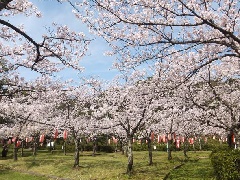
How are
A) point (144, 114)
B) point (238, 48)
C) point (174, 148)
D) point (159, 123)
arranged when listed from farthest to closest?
1. point (174, 148)
2. point (159, 123)
3. point (144, 114)
4. point (238, 48)

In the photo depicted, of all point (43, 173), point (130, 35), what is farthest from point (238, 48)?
point (43, 173)

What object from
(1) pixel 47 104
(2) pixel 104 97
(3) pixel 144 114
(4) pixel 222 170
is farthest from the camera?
(1) pixel 47 104

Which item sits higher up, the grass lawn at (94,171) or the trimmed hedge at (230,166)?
the trimmed hedge at (230,166)

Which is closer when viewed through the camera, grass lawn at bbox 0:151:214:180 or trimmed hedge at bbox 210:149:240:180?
trimmed hedge at bbox 210:149:240:180

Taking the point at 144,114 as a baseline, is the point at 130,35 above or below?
above

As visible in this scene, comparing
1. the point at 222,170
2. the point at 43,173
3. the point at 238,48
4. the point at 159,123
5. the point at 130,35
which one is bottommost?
the point at 43,173

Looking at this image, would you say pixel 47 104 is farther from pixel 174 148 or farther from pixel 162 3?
pixel 174 148

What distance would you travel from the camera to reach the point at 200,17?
753 cm

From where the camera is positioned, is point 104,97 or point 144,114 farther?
point 104,97

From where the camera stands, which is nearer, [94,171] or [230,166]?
[230,166]

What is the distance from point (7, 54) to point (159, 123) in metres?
23.0

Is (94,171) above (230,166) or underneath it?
underneath

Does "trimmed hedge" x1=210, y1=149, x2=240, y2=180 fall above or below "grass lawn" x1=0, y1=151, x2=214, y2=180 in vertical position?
above

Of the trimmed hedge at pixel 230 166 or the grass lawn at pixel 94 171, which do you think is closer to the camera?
the trimmed hedge at pixel 230 166
